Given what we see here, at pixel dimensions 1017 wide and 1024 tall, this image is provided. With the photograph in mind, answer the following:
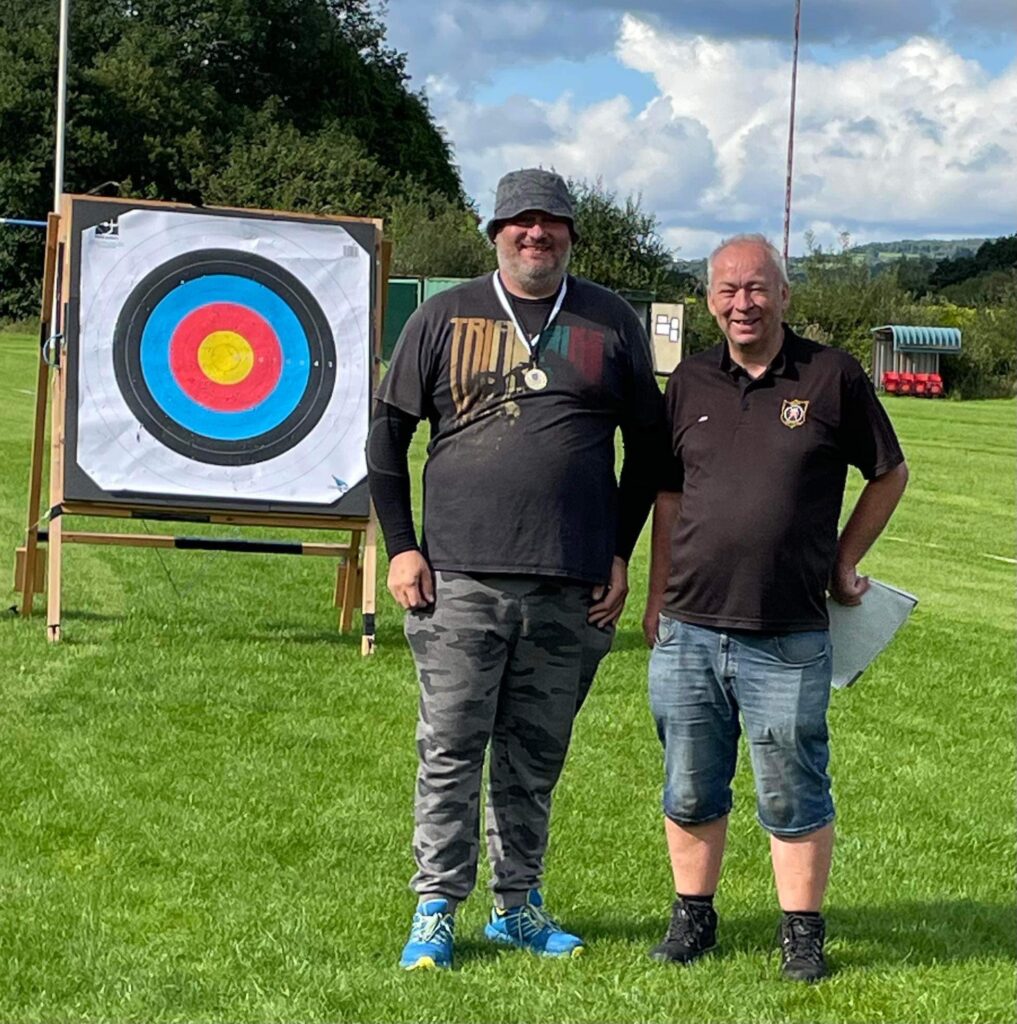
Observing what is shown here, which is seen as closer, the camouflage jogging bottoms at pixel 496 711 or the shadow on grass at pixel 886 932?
the camouflage jogging bottoms at pixel 496 711

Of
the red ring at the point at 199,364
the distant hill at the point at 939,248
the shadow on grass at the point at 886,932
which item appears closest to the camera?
the shadow on grass at the point at 886,932

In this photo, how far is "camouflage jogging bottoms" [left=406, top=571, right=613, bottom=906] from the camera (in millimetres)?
4262

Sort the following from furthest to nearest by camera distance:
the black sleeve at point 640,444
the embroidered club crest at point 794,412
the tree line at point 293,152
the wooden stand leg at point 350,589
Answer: the tree line at point 293,152 < the wooden stand leg at point 350,589 < the black sleeve at point 640,444 < the embroidered club crest at point 794,412

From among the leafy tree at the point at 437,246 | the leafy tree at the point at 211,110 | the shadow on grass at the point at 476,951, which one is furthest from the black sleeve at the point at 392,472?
the leafy tree at the point at 211,110

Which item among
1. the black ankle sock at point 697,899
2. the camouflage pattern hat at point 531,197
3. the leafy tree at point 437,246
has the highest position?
the leafy tree at point 437,246

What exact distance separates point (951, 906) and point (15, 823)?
9.42 feet

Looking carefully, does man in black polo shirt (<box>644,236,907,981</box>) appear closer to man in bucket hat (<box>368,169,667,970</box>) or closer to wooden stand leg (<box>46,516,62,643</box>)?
man in bucket hat (<box>368,169,667,970</box>)

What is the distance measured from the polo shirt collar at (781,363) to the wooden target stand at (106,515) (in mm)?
4400

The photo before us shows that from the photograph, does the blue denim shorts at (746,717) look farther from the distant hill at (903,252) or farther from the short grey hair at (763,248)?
the distant hill at (903,252)

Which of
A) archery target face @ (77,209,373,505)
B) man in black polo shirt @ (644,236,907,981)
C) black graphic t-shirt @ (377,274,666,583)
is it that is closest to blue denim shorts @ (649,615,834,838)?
man in black polo shirt @ (644,236,907,981)

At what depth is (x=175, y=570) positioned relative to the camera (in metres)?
10.9

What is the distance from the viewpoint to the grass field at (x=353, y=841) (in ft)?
13.6

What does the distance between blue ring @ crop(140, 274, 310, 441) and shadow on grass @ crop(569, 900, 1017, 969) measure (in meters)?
4.53

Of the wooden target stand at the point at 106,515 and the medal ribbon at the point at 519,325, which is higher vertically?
the medal ribbon at the point at 519,325
